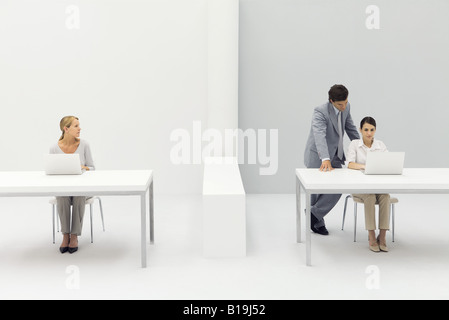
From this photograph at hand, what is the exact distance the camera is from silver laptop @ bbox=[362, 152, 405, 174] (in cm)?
380

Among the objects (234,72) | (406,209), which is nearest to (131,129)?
(234,72)

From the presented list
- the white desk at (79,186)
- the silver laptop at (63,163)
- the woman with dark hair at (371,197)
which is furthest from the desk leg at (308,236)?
the silver laptop at (63,163)

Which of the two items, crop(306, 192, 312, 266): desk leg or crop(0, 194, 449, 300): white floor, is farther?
crop(306, 192, 312, 266): desk leg

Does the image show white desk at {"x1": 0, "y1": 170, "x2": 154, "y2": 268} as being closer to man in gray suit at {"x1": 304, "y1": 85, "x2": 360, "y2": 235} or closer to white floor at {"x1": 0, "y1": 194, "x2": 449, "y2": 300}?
white floor at {"x1": 0, "y1": 194, "x2": 449, "y2": 300}

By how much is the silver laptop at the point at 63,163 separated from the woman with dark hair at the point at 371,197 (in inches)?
87.0

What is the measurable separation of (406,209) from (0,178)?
423cm

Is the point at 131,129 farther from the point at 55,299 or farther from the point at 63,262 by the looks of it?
the point at 55,299

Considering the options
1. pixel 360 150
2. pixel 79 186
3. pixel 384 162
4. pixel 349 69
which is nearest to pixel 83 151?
pixel 79 186

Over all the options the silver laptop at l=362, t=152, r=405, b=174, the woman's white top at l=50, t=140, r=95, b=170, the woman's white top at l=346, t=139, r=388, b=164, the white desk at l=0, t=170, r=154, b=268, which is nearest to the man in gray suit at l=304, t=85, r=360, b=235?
the woman's white top at l=346, t=139, r=388, b=164

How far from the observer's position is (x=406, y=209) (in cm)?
567

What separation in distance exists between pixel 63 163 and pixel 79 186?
50 cm

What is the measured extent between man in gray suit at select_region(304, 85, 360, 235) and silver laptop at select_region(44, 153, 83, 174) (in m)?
1.97
